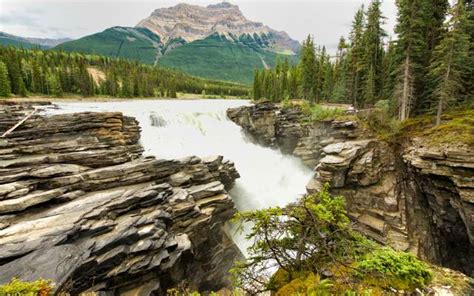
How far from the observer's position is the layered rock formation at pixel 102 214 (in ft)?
32.0

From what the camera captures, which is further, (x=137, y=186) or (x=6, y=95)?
(x=6, y=95)

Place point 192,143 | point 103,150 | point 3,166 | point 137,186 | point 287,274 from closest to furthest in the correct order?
point 287,274, point 3,166, point 137,186, point 103,150, point 192,143

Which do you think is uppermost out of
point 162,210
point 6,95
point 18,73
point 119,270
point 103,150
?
point 18,73

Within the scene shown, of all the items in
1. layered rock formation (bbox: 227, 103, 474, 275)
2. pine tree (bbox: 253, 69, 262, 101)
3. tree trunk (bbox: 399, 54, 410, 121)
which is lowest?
layered rock formation (bbox: 227, 103, 474, 275)

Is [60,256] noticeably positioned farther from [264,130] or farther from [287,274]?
[264,130]

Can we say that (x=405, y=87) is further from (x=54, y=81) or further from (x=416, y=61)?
(x=54, y=81)

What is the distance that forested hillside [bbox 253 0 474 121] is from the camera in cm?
2303

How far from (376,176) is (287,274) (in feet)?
65.9

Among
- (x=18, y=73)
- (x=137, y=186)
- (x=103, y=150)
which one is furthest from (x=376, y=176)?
(x=18, y=73)

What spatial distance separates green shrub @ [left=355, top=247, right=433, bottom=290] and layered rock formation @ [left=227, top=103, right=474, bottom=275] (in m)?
12.7

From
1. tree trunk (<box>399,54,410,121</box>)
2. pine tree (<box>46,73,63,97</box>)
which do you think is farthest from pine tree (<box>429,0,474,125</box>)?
pine tree (<box>46,73,63,97</box>)

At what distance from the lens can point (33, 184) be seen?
13906 mm

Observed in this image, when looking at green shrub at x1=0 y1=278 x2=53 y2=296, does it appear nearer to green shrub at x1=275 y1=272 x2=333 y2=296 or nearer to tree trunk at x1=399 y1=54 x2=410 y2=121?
green shrub at x1=275 y1=272 x2=333 y2=296

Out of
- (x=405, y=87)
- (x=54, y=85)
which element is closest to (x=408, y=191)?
(x=405, y=87)
